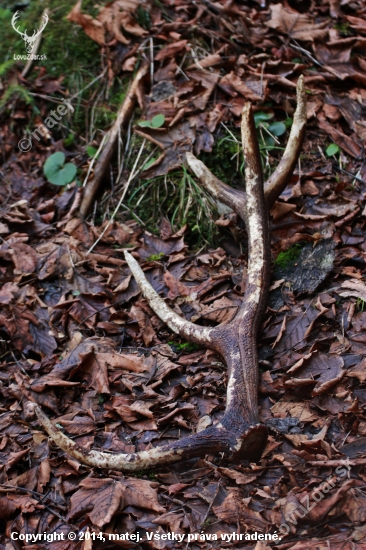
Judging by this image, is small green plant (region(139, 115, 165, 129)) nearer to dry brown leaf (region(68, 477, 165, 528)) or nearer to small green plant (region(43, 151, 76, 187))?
small green plant (region(43, 151, 76, 187))

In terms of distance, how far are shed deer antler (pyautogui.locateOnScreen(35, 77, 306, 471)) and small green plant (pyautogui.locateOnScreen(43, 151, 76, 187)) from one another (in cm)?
128

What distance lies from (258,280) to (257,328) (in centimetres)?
30

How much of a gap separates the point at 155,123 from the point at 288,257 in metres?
1.71

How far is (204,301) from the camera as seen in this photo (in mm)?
3463

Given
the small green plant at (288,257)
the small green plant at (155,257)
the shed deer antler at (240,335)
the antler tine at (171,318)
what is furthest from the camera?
the small green plant at (155,257)

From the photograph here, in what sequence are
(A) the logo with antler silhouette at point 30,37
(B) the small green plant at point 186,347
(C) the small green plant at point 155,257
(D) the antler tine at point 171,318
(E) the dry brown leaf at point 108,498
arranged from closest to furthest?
(E) the dry brown leaf at point 108,498 → (D) the antler tine at point 171,318 → (B) the small green plant at point 186,347 → (C) the small green plant at point 155,257 → (A) the logo with antler silhouette at point 30,37

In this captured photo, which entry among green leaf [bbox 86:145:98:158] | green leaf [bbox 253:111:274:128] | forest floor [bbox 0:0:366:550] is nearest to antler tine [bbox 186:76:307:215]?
forest floor [bbox 0:0:366:550]

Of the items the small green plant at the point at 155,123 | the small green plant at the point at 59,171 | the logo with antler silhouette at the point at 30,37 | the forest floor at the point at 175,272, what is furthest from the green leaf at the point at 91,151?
the logo with antler silhouette at the point at 30,37

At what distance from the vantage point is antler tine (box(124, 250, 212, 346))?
3051mm

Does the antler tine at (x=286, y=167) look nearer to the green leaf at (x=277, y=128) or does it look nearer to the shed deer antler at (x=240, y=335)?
the shed deer antler at (x=240, y=335)

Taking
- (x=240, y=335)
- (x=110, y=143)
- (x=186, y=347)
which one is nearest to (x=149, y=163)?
(x=110, y=143)

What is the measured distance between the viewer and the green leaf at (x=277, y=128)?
4.08 m

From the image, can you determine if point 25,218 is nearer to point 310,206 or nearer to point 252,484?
point 310,206

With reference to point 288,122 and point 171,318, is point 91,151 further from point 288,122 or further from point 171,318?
point 171,318
